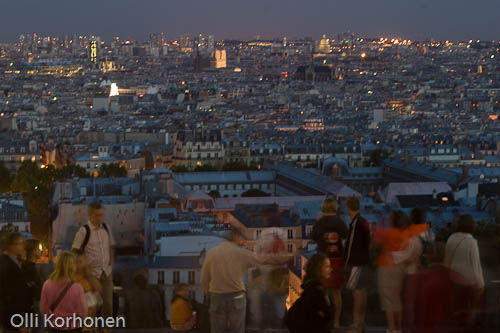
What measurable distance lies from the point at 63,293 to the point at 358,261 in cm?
128

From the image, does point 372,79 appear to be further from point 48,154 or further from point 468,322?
point 468,322

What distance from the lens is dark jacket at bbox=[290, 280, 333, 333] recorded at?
425cm

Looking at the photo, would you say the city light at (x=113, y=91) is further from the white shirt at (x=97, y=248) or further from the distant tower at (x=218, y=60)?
the white shirt at (x=97, y=248)

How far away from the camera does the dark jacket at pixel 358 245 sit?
4789mm

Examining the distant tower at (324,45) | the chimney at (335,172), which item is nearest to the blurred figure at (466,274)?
the chimney at (335,172)

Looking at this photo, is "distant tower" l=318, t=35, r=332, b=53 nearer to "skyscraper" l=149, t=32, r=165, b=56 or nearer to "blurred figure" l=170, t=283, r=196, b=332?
"skyscraper" l=149, t=32, r=165, b=56

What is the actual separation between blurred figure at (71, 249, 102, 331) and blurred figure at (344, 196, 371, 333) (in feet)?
3.38

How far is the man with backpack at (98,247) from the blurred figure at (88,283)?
0.07 meters

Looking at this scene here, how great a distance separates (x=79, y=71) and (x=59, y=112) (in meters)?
58.5

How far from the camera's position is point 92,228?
4676 millimetres

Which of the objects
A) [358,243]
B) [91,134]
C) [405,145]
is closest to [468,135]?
[405,145]

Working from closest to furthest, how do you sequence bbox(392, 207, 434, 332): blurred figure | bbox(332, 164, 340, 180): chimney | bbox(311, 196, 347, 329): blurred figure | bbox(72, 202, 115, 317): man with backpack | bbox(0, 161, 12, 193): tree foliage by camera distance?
1. bbox(392, 207, 434, 332): blurred figure
2. bbox(72, 202, 115, 317): man with backpack
3. bbox(311, 196, 347, 329): blurred figure
4. bbox(0, 161, 12, 193): tree foliage
5. bbox(332, 164, 340, 180): chimney

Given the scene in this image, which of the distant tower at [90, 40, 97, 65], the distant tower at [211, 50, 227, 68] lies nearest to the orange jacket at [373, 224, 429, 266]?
the distant tower at [211, 50, 227, 68]

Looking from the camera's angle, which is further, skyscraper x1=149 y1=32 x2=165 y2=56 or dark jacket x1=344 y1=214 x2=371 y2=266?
skyscraper x1=149 y1=32 x2=165 y2=56
